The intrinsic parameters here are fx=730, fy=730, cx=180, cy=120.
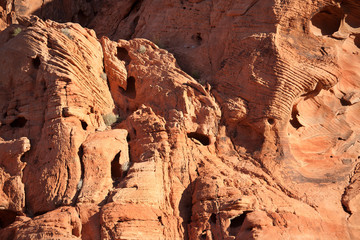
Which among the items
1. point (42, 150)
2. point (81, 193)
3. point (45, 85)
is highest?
point (45, 85)

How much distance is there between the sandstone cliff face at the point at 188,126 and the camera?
1505 centimetres

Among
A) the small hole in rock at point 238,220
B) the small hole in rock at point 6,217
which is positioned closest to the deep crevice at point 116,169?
the small hole in rock at point 6,217

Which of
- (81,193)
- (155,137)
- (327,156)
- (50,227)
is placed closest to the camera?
(50,227)

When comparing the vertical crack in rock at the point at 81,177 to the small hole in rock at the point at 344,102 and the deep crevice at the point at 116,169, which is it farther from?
the small hole in rock at the point at 344,102

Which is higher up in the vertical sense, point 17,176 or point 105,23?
point 105,23

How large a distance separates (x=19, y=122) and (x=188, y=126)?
4.11 meters

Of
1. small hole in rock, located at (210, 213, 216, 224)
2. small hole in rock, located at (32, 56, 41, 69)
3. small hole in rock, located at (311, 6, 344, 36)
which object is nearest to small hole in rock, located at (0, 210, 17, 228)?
small hole in rock, located at (32, 56, 41, 69)

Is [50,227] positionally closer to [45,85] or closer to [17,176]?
[17,176]

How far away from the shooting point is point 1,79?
17.8 metres

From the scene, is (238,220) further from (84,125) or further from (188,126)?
(84,125)

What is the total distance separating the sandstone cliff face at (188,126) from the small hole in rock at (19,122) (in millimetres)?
34

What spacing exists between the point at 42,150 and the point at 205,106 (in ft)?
12.6

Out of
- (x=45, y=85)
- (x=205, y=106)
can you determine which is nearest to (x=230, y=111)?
(x=205, y=106)

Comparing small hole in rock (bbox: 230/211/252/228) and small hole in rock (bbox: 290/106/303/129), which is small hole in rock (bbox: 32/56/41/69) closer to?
small hole in rock (bbox: 230/211/252/228)
